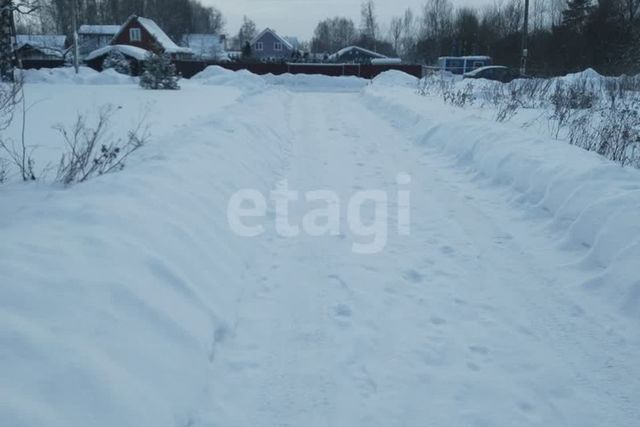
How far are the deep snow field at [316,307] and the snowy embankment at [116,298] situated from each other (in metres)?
0.01

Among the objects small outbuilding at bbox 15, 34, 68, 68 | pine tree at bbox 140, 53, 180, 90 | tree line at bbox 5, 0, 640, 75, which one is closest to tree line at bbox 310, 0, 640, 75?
tree line at bbox 5, 0, 640, 75

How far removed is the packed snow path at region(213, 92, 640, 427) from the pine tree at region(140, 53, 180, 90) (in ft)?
59.7

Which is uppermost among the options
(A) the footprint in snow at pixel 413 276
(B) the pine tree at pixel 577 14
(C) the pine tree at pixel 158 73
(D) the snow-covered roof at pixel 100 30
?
(D) the snow-covered roof at pixel 100 30

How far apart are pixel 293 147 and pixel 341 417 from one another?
755cm

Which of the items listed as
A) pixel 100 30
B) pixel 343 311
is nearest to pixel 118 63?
pixel 343 311

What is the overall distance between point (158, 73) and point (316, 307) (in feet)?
65.3

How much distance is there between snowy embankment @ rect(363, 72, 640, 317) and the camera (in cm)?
391

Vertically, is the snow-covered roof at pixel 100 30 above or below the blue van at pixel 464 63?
above

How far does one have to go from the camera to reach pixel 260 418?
263cm

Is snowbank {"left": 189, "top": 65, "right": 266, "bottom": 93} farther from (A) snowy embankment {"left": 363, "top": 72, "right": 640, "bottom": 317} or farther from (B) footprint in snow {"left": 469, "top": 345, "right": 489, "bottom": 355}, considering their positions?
(B) footprint in snow {"left": 469, "top": 345, "right": 489, "bottom": 355}

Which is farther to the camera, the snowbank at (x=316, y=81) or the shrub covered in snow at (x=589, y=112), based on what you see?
the snowbank at (x=316, y=81)

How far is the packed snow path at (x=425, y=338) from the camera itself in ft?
8.87

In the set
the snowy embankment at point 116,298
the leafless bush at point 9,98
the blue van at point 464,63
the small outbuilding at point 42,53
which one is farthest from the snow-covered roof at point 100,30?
the snowy embankment at point 116,298

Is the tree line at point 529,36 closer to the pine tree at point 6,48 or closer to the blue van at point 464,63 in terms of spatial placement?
the blue van at point 464,63
